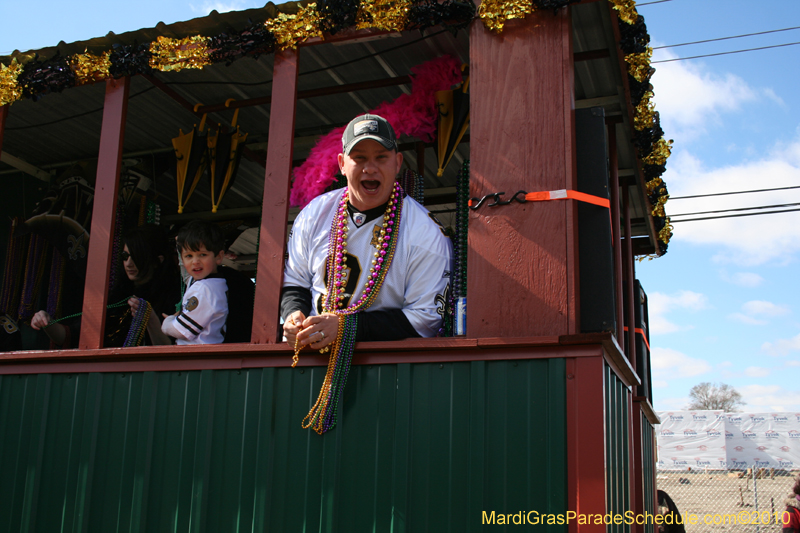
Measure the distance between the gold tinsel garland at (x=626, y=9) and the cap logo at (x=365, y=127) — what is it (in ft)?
4.74

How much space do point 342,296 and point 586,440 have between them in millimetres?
1431

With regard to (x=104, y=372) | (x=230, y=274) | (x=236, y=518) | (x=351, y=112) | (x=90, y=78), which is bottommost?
(x=236, y=518)

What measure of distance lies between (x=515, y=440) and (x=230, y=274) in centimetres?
249

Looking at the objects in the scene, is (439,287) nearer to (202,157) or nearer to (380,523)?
(380,523)

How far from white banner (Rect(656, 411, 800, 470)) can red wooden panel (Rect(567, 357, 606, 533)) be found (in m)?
16.6

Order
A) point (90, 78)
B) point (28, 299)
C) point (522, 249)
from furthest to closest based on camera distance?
point (28, 299) < point (90, 78) < point (522, 249)

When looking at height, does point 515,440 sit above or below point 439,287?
below

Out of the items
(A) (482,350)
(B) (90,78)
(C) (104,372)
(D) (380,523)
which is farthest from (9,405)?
(A) (482,350)

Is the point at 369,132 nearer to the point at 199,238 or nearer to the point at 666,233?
the point at 199,238

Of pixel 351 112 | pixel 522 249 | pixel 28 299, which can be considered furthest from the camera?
pixel 28 299

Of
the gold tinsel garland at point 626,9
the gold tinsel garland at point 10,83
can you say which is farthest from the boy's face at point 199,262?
the gold tinsel garland at point 626,9

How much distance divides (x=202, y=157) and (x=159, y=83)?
40.9 inches

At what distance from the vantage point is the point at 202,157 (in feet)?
20.3

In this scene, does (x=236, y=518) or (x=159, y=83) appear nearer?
(x=236, y=518)
